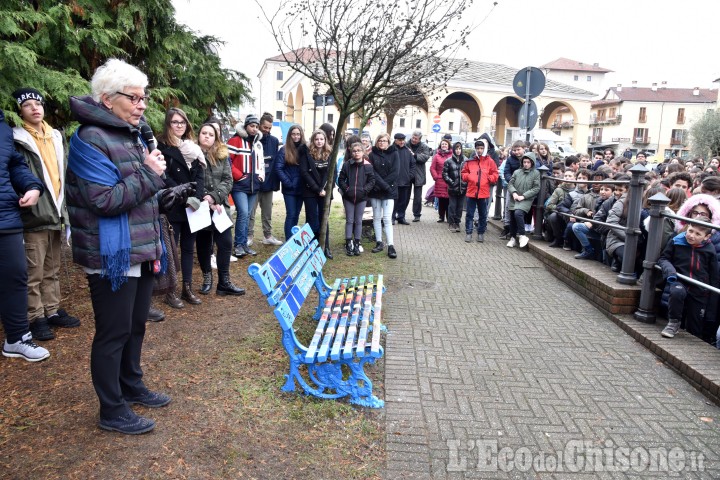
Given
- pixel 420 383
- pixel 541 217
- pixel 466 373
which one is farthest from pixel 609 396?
pixel 541 217

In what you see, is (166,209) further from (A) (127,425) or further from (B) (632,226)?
(B) (632,226)

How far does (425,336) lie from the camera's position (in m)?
4.93

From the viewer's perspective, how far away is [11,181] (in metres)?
3.95

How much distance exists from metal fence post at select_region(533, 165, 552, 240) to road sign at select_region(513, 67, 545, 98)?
1467 millimetres

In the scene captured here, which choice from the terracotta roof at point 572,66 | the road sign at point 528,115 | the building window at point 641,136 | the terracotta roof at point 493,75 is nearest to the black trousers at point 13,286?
the road sign at point 528,115

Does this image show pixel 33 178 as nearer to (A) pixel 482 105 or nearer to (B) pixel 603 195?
(B) pixel 603 195

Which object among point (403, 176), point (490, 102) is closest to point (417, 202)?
point (403, 176)

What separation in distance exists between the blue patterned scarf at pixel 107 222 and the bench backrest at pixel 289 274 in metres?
0.81

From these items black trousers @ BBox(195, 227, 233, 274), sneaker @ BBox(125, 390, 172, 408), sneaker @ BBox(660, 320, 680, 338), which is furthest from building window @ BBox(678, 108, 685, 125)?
sneaker @ BBox(125, 390, 172, 408)

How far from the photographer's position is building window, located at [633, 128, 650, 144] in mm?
82688

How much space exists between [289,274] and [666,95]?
9810 centimetres

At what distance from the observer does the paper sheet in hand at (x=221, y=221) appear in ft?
18.3

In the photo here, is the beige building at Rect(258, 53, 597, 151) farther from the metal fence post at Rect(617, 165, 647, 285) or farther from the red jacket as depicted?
the metal fence post at Rect(617, 165, 647, 285)

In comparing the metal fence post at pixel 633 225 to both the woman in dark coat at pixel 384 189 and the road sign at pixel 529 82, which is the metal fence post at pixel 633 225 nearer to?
the woman in dark coat at pixel 384 189
